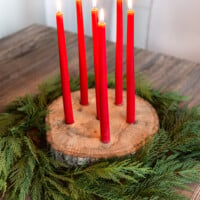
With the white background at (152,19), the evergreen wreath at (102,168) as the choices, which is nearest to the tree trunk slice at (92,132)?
the evergreen wreath at (102,168)

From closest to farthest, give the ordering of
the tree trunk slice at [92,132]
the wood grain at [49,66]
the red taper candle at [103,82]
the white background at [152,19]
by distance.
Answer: the red taper candle at [103,82], the tree trunk slice at [92,132], the wood grain at [49,66], the white background at [152,19]

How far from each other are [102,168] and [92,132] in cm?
12

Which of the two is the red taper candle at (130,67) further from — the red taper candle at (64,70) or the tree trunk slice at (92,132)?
the red taper candle at (64,70)

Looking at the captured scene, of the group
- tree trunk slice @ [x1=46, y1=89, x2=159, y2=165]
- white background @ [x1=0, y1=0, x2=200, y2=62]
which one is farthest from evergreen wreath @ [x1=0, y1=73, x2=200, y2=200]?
white background @ [x1=0, y1=0, x2=200, y2=62]

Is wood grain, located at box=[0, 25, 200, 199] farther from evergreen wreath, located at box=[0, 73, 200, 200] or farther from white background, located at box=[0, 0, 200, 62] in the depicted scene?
white background, located at box=[0, 0, 200, 62]

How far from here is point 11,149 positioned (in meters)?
0.70

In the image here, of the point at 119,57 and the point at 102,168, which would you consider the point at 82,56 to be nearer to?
the point at 119,57

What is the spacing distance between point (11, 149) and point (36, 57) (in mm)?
549

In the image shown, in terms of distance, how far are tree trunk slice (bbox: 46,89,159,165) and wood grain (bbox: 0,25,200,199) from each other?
192 millimetres

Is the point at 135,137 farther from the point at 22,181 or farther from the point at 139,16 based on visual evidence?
the point at 139,16

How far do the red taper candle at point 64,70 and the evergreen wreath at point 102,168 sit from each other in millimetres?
63

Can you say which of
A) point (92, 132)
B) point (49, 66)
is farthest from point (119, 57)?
point (49, 66)

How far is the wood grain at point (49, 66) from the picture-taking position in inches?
39.4

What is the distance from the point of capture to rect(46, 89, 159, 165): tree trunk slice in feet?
2.25
